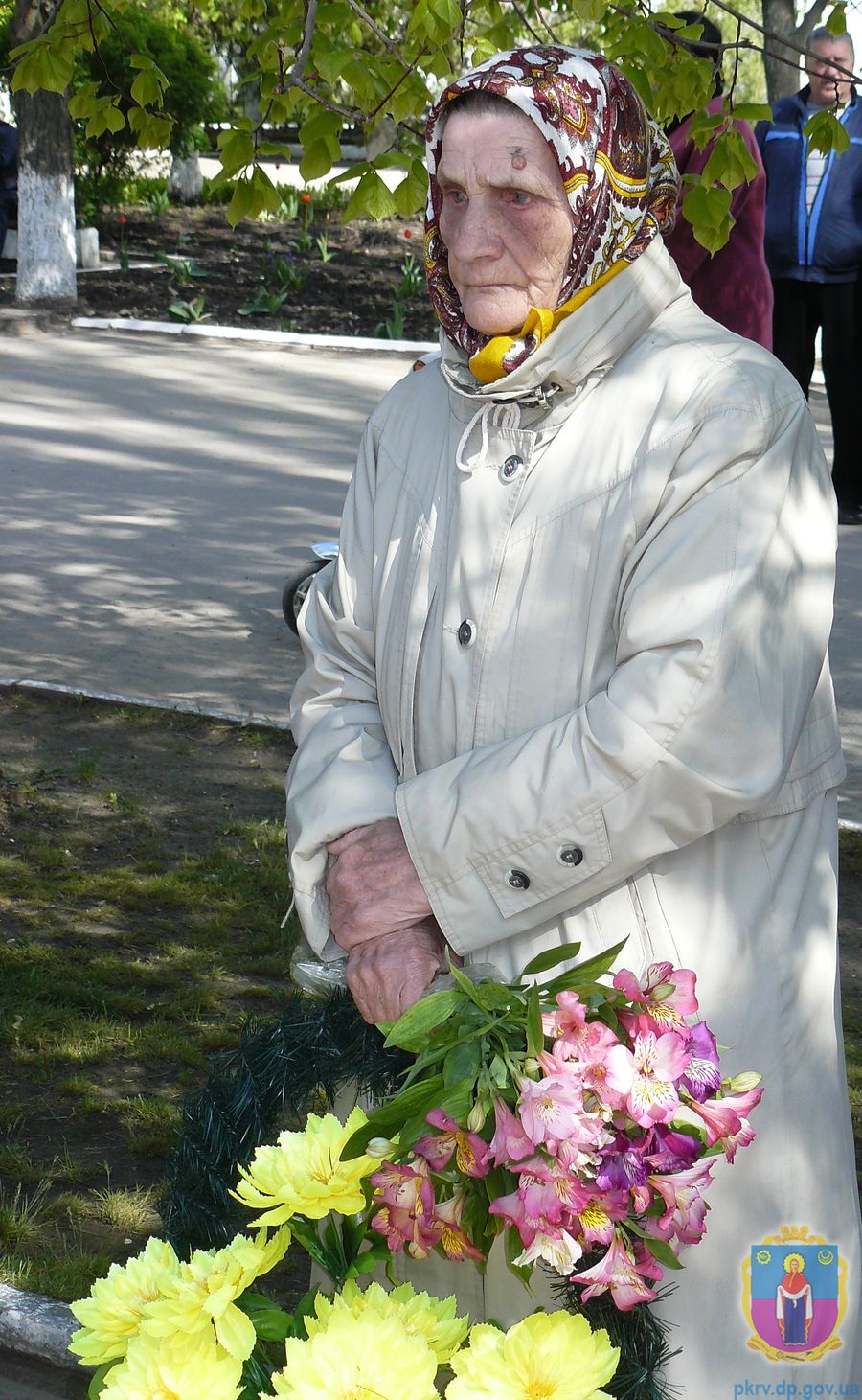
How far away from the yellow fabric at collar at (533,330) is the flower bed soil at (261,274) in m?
13.0

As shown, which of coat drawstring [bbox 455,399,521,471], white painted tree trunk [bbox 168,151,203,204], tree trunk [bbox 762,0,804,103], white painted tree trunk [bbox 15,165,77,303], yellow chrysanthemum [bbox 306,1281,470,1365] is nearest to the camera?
yellow chrysanthemum [bbox 306,1281,470,1365]

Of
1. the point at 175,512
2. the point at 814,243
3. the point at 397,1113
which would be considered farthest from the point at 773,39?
the point at 175,512

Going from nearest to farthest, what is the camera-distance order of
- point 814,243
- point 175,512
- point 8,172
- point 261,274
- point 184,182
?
point 814,243
point 175,512
point 8,172
point 261,274
point 184,182

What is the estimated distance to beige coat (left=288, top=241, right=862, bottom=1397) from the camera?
1.91 meters

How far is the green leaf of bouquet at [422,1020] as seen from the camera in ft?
5.40

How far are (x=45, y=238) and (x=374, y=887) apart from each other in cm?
1437

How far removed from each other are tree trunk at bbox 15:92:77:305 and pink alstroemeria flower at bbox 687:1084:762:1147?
47.9 ft

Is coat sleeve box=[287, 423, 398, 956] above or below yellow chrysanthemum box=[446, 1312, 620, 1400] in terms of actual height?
above

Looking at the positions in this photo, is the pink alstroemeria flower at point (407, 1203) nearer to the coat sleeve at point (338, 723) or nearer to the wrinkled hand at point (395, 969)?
the wrinkled hand at point (395, 969)

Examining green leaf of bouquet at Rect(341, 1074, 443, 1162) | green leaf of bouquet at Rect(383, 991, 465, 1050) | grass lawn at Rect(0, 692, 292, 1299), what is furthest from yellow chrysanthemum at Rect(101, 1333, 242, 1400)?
grass lawn at Rect(0, 692, 292, 1299)

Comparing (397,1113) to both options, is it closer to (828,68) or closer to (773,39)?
(773,39)

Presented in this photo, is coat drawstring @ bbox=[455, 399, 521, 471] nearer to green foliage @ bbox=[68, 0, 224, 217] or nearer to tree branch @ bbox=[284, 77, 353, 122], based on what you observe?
tree branch @ bbox=[284, 77, 353, 122]

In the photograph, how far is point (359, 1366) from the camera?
1.42m

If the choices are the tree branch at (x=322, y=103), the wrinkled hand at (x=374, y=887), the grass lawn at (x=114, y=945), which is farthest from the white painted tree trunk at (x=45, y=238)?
the wrinkled hand at (x=374, y=887)
